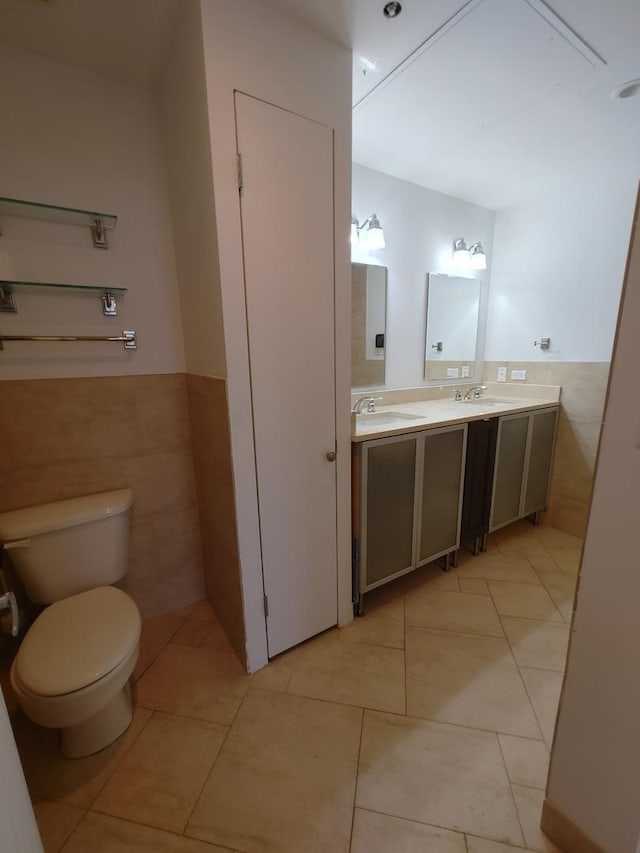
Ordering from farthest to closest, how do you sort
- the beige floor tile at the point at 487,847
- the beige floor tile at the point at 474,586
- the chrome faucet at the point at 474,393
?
the chrome faucet at the point at 474,393, the beige floor tile at the point at 474,586, the beige floor tile at the point at 487,847

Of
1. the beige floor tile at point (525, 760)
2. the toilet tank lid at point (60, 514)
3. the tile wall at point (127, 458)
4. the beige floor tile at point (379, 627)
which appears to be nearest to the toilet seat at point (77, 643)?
the toilet tank lid at point (60, 514)

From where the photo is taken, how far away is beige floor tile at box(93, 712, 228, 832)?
102 centimetres

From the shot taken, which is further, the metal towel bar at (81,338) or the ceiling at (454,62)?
the metal towel bar at (81,338)

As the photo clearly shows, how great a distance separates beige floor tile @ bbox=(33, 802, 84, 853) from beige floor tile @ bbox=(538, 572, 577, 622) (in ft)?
6.99

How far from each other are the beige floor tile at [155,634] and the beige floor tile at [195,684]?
4 cm

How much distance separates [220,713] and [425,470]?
1382mm

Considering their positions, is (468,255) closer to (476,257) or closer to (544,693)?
(476,257)

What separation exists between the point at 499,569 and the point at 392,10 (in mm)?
2655

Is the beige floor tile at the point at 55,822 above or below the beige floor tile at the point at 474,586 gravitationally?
above

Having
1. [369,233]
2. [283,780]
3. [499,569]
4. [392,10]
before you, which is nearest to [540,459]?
[499,569]

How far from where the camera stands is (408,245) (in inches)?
92.8

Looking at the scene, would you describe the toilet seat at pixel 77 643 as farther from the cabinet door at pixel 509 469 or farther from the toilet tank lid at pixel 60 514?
the cabinet door at pixel 509 469

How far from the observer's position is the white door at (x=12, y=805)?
20.1 inches

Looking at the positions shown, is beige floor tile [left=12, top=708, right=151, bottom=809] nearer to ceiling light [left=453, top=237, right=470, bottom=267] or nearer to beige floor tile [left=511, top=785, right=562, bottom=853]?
beige floor tile [left=511, top=785, right=562, bottom=853]
